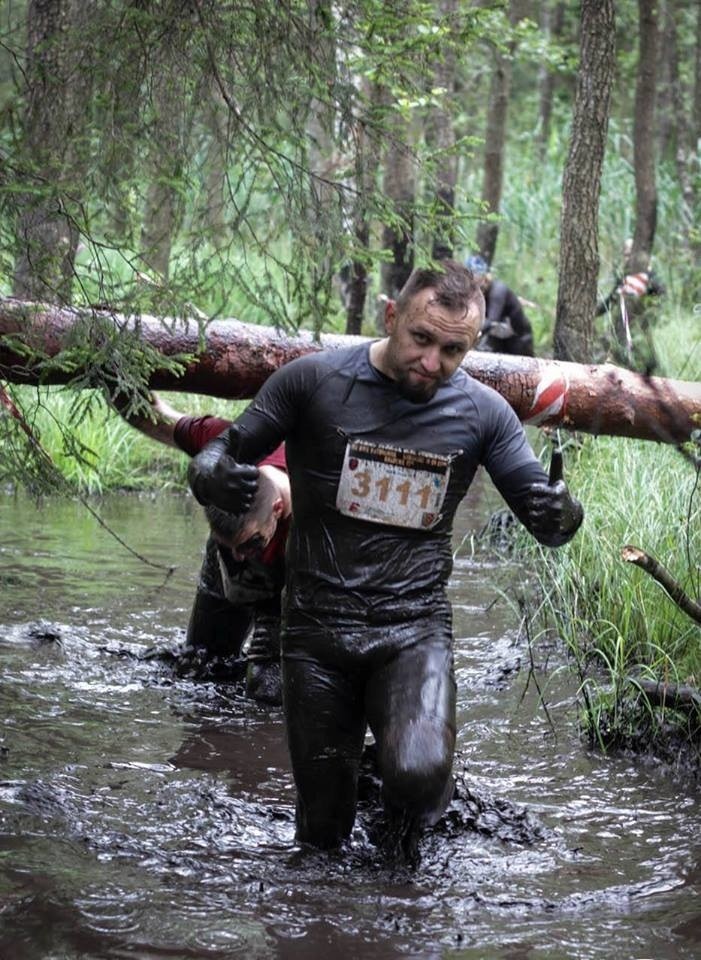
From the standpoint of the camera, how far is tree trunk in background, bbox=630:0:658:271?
667 inches

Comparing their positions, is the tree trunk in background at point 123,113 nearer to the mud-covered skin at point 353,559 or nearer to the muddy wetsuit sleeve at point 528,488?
the mud-covered skin at point 353,559

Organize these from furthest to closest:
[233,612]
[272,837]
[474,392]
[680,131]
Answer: [680,131] → [233,612] → [272,837] → [474,392]

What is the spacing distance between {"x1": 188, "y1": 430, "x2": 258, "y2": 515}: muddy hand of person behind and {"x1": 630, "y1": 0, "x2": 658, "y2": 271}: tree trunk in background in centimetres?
1395

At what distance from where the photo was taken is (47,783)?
5219 millimetres

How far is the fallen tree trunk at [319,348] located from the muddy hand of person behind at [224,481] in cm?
182

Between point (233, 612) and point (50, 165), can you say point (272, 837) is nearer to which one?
point (233, 612)

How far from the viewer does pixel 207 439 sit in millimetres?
6312

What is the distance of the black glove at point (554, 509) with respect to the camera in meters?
4.29

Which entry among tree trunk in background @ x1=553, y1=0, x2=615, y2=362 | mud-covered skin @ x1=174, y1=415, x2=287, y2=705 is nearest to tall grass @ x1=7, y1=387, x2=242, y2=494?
tree trunk in background @ x1=553, y1=0, x2=615, y2=362

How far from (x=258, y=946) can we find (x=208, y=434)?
9.57ft

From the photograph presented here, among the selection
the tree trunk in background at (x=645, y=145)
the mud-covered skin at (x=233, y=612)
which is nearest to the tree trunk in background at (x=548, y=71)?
the tree trunk in background at (x=645, y=145)

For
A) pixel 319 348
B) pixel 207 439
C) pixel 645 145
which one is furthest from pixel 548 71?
pixel 207 439

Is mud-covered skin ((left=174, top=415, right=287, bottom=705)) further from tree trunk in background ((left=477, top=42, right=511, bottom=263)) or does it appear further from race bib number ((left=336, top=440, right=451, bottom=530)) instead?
tree trunk in background ((left=477, top=42, right=511, bottom=263))

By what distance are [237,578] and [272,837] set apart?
66.2 inches
